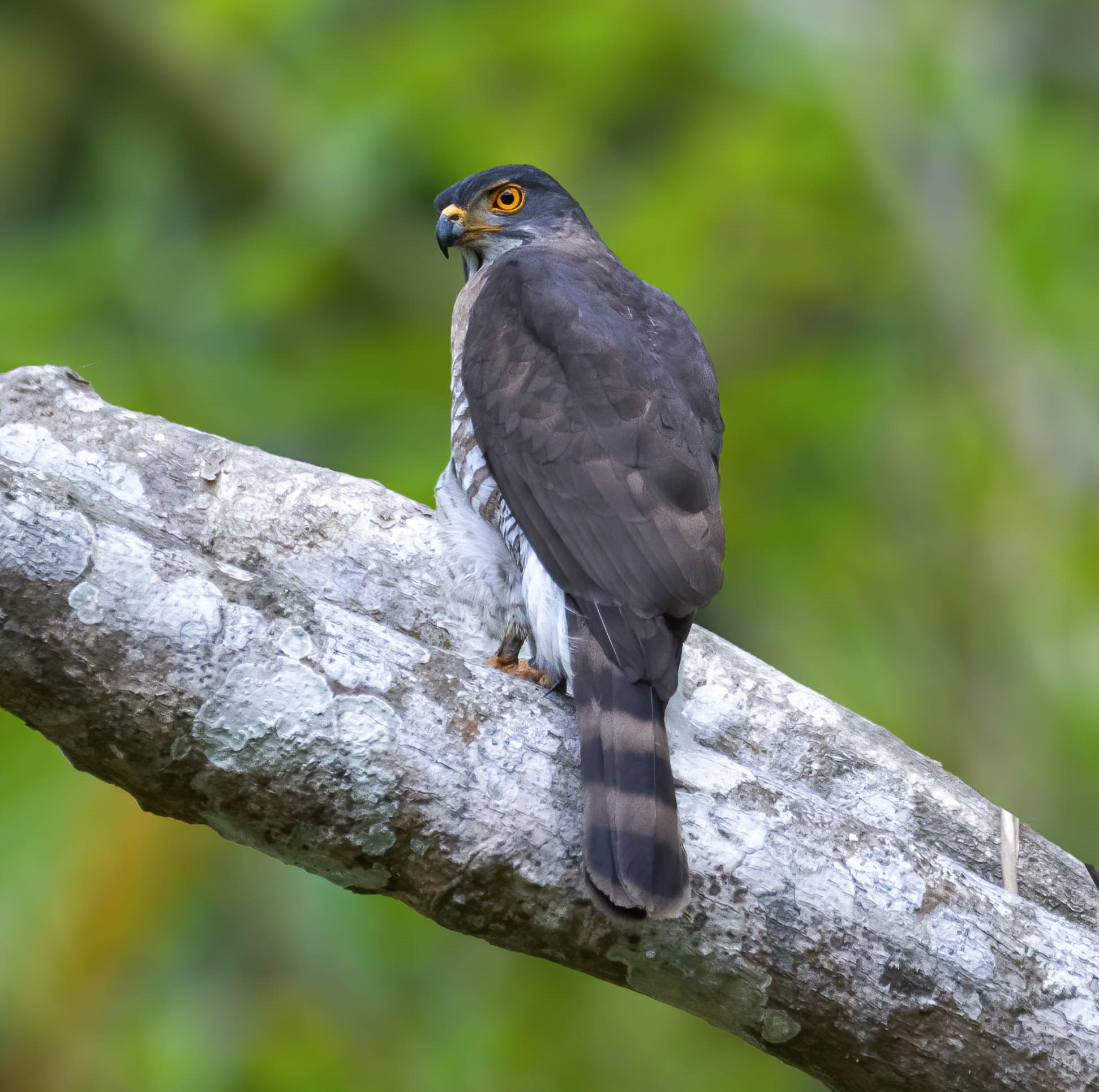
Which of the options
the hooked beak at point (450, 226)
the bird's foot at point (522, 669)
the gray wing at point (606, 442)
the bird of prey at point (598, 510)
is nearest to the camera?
the bird of prey at point (598, 510)

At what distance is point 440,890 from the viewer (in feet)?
5.65

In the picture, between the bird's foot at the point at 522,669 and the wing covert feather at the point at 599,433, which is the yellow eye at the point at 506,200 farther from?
the bird's foot at the point at 522,669

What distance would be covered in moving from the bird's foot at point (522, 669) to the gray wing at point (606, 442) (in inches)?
7.2

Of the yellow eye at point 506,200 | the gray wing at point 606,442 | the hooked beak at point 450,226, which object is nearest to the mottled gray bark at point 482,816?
the gray wing at point 606,442

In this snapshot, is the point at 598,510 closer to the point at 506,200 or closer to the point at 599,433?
the point at 599,433

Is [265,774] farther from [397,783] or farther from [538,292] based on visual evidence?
[538,292]

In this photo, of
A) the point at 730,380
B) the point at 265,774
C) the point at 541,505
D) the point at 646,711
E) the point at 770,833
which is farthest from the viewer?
the point at 730,380

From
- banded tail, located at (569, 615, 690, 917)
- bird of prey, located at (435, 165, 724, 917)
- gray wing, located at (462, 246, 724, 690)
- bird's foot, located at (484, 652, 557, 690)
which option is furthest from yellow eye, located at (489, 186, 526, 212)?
banded tail, located at (569, 615, 690, 917)

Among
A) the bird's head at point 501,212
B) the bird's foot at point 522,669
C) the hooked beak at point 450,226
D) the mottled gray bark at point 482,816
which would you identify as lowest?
the mottled gray bark at point 482,816

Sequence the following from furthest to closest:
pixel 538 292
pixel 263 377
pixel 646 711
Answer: pixel 263 377
pixel 538 292
pixel 646 711

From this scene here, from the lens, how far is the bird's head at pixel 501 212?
332 cm

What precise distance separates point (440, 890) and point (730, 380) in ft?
9.99

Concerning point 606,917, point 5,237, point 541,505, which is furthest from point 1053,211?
point 5,237

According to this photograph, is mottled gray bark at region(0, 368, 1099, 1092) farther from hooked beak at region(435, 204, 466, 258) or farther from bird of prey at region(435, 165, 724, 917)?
hooked beak at region(435, 204, 466, 258)
